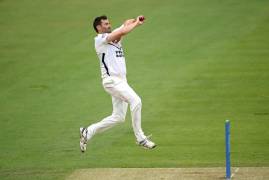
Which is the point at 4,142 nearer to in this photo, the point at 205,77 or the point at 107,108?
the point at 107,108

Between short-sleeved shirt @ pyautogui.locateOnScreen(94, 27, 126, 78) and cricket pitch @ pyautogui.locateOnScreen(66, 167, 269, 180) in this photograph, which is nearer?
cricket pitch @ pyautogui.locateOnScreen(66, 167, 269, 180)

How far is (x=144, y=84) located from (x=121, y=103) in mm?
7394

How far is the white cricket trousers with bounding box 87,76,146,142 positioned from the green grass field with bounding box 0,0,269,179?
1.54m

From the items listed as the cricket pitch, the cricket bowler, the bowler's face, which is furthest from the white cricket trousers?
the bowler's face

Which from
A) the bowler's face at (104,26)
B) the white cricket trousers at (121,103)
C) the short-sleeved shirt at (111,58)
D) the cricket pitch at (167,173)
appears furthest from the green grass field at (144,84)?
the bowler's face at (104,26)

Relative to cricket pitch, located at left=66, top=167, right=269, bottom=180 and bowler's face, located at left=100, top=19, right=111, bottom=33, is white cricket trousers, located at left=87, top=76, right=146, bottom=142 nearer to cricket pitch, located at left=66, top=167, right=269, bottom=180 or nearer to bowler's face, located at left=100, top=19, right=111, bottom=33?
cricket pitch, located at left=66, top=167, right=269, bottom=180

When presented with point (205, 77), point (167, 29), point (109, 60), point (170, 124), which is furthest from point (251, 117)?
point (167, 29)

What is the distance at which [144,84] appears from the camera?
2453cm

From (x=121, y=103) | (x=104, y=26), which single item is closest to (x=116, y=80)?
(x=121, y=103)

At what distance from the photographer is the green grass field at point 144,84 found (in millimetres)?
19266

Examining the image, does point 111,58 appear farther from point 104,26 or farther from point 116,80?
point 104,26

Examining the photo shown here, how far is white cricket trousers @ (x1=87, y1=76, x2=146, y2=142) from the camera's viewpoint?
54.6ft

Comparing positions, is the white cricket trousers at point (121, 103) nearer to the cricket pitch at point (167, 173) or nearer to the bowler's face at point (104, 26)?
the cricket pitch at point (167, 173)

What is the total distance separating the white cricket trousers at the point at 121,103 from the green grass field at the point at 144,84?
1.54 metres
